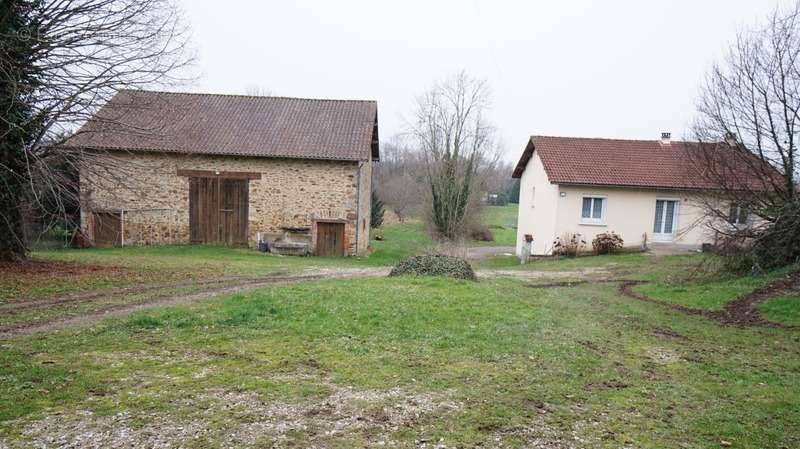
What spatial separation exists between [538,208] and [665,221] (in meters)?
5.76

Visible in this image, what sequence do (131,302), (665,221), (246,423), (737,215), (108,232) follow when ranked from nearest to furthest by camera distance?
(246,423), (131,302), (737,215), (108,232), (665,221)

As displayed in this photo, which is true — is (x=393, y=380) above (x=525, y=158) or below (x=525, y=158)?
below

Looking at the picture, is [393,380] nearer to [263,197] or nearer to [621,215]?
[263,197]

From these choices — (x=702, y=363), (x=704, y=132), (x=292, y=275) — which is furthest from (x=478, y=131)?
(x=702, y=363)

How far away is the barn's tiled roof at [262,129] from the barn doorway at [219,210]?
4.90 feet

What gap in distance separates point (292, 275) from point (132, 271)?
4142mm

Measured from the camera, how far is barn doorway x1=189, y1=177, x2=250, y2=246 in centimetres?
2361

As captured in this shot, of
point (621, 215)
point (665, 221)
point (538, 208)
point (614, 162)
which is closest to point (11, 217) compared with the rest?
point (538, 208)

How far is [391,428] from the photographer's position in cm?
453

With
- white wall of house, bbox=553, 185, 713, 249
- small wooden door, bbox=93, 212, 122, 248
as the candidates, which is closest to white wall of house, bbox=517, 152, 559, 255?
white wall of house, bbox=553, 185, 713, 249

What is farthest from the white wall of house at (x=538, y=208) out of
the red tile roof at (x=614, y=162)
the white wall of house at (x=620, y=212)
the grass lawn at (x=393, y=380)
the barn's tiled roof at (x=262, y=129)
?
the grass lawn at (x=393, y=380)

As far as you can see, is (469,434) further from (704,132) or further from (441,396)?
(704,132)

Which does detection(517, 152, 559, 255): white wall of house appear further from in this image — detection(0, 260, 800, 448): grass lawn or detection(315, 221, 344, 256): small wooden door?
detection(0, 260, 800, 448): grass lawn

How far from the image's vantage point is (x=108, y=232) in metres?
23.5
